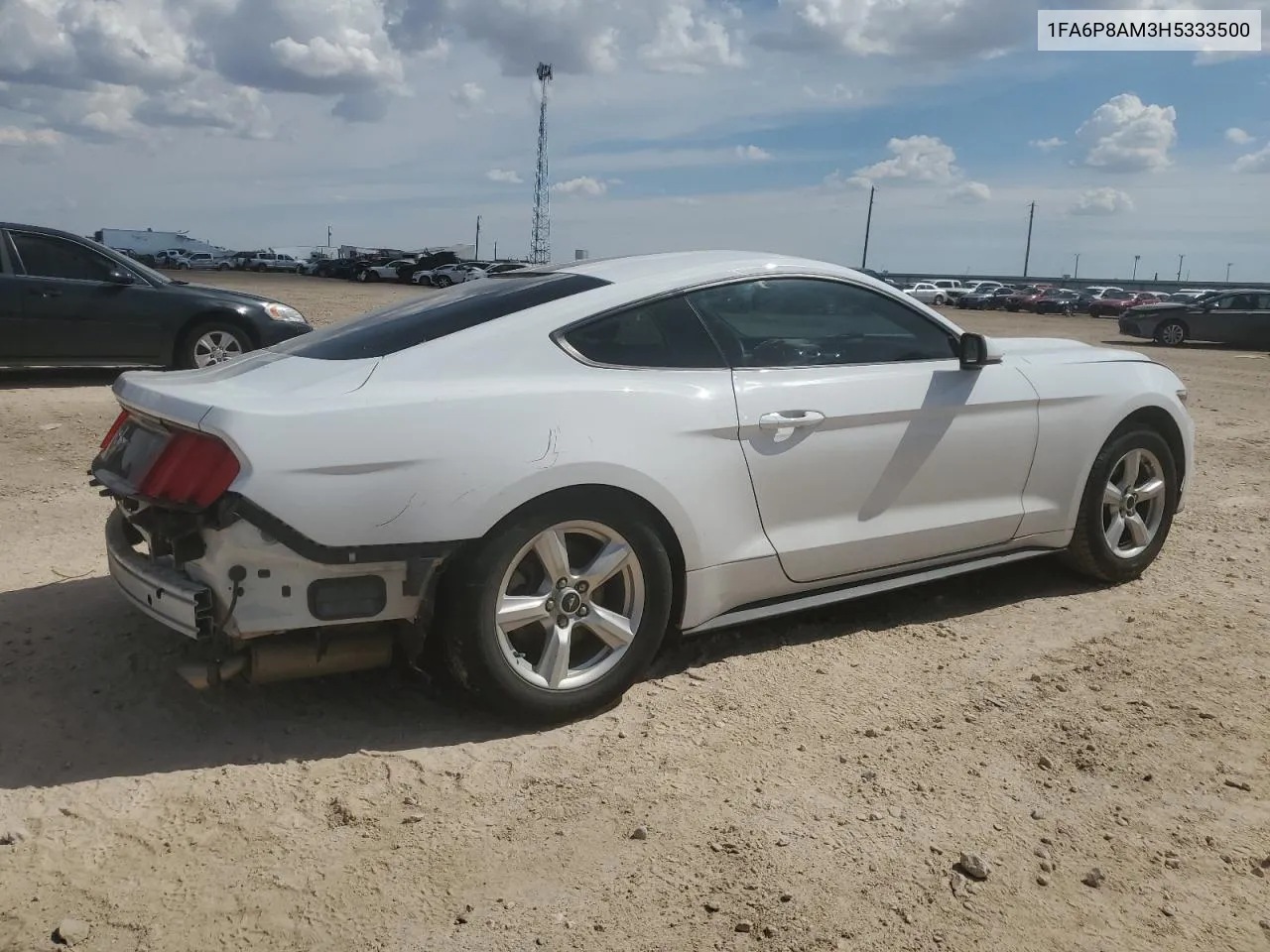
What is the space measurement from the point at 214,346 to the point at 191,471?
7834 millimetres

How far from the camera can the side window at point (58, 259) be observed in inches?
394

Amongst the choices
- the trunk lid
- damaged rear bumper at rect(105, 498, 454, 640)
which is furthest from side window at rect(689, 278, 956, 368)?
damaged rear bumper at rect(105, 498, 454, 640)

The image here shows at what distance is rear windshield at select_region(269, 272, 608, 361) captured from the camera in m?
3.63

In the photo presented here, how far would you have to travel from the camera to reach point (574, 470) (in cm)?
343

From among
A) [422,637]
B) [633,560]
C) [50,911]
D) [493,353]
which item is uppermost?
[493,353]

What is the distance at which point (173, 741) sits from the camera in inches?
135

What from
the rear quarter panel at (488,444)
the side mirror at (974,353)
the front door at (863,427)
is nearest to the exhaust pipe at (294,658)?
the rear quarter panel at (488,444)

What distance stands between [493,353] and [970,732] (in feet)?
6.35

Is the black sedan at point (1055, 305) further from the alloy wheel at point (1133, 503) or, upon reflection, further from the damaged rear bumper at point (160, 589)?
the damaged rear bumper at point (160, 589)

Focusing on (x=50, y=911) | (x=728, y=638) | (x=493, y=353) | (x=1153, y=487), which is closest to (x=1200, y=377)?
(x=1153, y=487)

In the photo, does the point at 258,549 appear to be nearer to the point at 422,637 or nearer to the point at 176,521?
the point at 176,521

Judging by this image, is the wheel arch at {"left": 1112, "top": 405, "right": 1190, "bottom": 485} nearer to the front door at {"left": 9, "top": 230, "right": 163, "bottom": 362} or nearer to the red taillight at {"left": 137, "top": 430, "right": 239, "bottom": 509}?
the red taillight at {"left": 137, "top": 430, "right": 239, "bottom": 509}

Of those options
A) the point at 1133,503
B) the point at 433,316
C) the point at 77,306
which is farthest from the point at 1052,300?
the point at 433,316

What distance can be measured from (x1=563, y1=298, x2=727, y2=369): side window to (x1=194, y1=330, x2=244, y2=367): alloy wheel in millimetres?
7453
